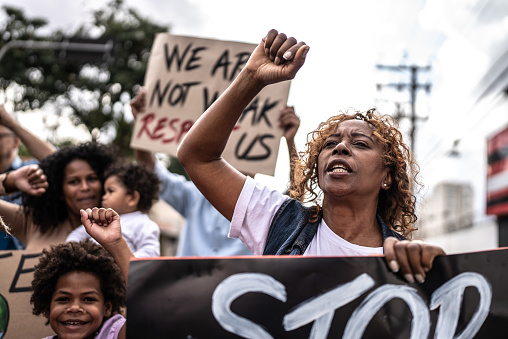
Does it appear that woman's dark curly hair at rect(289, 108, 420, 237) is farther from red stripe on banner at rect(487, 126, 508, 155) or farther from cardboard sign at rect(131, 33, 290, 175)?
red stripe on banner at rect(487, 126, 508, 155)

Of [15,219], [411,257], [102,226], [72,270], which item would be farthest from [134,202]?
[411,257]

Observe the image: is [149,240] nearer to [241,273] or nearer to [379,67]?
[241,273]

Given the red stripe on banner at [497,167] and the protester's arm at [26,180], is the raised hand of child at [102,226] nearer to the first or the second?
the protester's arm at [26,180]

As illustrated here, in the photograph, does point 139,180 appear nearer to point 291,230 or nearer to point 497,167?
point 291,230

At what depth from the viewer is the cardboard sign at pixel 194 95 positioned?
12.6 feet

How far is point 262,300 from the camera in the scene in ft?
5.20

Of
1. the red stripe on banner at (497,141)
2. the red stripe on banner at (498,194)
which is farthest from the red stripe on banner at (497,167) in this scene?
the red stripe on banner at (498,194)

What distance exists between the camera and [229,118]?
1960 millimetres

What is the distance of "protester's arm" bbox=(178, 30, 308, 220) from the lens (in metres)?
1.86

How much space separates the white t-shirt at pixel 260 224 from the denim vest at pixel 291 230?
2 cm

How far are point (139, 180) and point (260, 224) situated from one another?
167cm

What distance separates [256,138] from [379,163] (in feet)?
5.79

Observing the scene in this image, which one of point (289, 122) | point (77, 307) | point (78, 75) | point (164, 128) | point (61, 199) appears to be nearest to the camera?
point (77, 307)

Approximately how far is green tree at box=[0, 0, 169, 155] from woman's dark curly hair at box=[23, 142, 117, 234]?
14.9 meters
